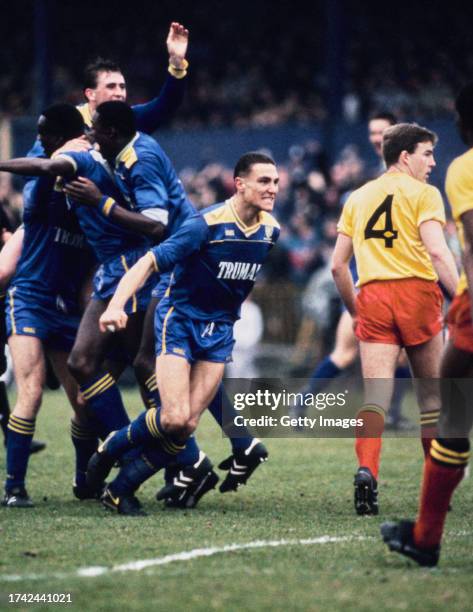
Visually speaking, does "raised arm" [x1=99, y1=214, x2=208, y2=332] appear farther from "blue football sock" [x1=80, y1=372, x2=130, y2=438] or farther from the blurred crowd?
the blurred crowd

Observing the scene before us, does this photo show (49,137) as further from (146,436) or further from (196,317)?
(146,436)

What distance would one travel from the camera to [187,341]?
7316 mm

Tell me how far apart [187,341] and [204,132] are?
1652 centimetres

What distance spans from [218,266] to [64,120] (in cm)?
132

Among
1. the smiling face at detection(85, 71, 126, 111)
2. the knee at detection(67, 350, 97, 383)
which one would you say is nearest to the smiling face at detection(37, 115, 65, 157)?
the smiling face at detection(85, 71, 126, 111)

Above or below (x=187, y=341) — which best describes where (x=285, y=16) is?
above

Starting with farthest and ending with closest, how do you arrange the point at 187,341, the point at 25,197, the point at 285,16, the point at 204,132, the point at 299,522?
1. the point at 285,16
2. the point at 204,132
3. the point at 25,197
4. the point at 187,341
5. the point at 299,522

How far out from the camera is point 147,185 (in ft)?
24.0

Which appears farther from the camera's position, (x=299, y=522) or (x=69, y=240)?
(x=69, y=240)

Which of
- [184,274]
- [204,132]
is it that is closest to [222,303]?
[184,274]

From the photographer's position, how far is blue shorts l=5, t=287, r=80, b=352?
7766mm

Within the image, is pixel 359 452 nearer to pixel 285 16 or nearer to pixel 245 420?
pixel 245 420

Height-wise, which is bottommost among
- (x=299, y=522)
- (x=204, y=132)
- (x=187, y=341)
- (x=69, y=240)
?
(x=299, y=522)

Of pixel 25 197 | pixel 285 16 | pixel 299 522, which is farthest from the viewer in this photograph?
pixel 285 16
